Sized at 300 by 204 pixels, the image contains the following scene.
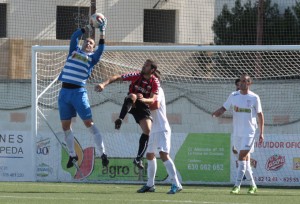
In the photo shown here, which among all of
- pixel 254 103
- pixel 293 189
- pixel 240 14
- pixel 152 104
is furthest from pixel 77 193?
pixel 240 14

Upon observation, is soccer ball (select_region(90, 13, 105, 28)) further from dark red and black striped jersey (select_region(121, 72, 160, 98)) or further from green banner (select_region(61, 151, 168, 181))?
green banner (select_region(61, 151, 168, 181))

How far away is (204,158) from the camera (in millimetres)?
20344

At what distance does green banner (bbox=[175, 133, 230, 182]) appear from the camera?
20266 millimetres

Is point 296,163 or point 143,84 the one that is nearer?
point 143,84

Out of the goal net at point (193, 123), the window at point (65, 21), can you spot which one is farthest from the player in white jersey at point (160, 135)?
the window at point (65, 21)

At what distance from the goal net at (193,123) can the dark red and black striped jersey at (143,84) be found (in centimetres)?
397

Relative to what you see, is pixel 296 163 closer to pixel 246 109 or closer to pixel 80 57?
pixel 246 109

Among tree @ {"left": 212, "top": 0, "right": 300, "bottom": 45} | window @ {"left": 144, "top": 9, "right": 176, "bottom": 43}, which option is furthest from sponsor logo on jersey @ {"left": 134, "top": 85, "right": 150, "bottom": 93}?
window @ {"left": 144, "top": 9, "right": 176, "bottom": 43}

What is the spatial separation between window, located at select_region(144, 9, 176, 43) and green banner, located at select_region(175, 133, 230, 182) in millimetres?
15041

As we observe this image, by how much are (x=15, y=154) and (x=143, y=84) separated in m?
6.13

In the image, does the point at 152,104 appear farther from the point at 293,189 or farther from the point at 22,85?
the point at 22,85

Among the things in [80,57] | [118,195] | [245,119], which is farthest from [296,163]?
[80,57]

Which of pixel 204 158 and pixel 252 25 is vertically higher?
pixel 252 25

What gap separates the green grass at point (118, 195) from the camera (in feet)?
47.7
